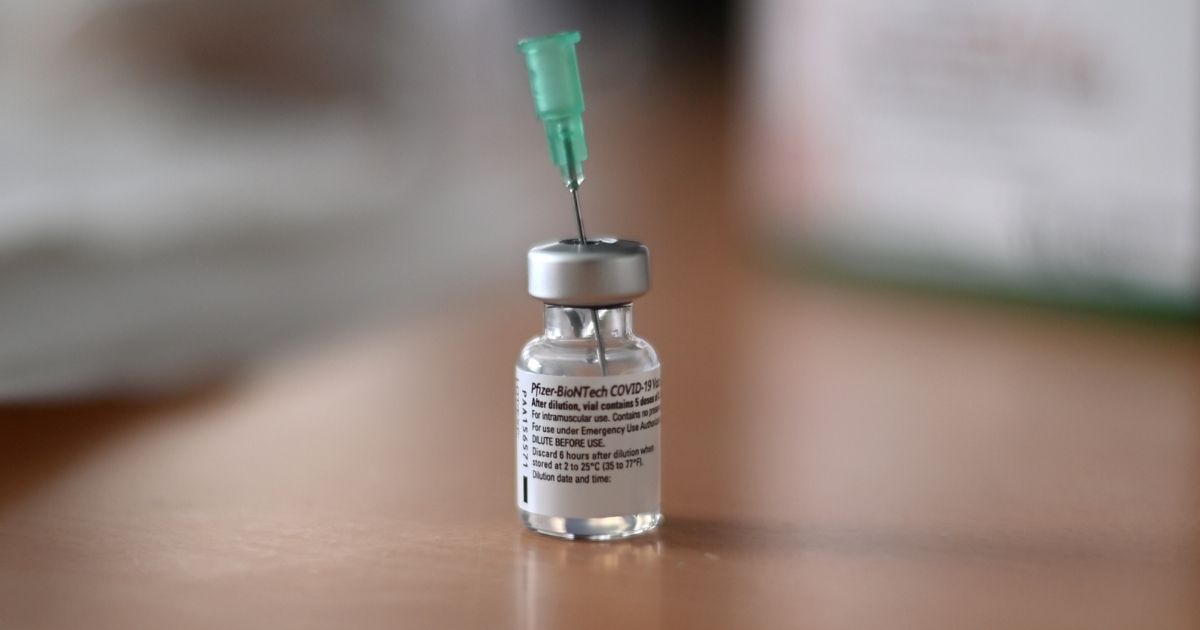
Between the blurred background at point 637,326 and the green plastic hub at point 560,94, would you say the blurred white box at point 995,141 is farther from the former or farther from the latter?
the green plastic hub at point 560,94

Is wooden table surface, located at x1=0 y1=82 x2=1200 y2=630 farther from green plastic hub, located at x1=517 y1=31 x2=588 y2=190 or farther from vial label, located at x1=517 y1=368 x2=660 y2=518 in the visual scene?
green plastic hub, located at x1=517 y1=31 x2=588 y2=190

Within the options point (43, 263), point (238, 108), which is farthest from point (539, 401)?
point (238, 108)

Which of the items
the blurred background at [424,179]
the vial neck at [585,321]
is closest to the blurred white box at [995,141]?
the blurred background at [424,179]

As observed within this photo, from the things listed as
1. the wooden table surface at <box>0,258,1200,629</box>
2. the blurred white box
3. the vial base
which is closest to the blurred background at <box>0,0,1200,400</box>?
the blurred white box

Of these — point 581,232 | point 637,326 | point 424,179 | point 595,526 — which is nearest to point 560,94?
point 581,232

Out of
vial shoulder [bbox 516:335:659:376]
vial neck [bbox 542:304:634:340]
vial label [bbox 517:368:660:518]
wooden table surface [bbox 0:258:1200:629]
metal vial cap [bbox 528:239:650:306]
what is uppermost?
metal vial cap [bbox 528:239:650:306]

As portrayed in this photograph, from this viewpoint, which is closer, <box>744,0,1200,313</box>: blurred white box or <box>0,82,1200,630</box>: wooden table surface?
<box>0,82,1200,630</box>: wooden table surface

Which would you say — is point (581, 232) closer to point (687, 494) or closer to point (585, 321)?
point (585, 321)
